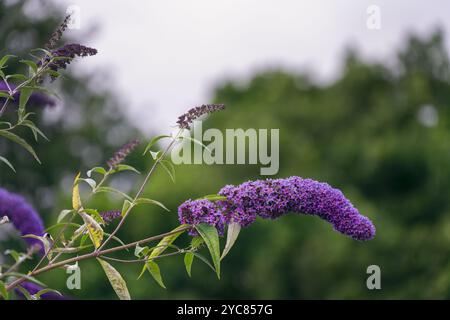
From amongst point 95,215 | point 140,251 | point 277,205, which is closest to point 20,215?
point 95,215

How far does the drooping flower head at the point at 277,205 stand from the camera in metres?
3.01

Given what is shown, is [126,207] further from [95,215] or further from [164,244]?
[164,244]

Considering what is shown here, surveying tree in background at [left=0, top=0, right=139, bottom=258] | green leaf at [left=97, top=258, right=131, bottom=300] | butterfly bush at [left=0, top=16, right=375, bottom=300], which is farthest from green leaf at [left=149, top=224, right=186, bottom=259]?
tree in background at [left=0, top=0, right=139, bottom=258]

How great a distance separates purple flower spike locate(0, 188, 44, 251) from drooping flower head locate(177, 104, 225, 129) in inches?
26.1

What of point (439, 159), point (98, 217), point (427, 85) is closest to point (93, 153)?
point (439, 159)

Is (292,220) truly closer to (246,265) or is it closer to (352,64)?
(246,265)

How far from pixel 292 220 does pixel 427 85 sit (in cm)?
1323

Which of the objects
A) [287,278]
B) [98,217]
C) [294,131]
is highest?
[294,131]

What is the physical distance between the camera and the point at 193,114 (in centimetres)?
326

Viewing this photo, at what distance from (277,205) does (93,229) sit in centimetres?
66

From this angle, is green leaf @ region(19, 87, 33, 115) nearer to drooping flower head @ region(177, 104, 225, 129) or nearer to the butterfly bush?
the butterfly bush

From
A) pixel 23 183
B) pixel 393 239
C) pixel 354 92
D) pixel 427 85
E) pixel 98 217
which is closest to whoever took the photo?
pixel 98 217

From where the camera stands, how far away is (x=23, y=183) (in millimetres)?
26391
